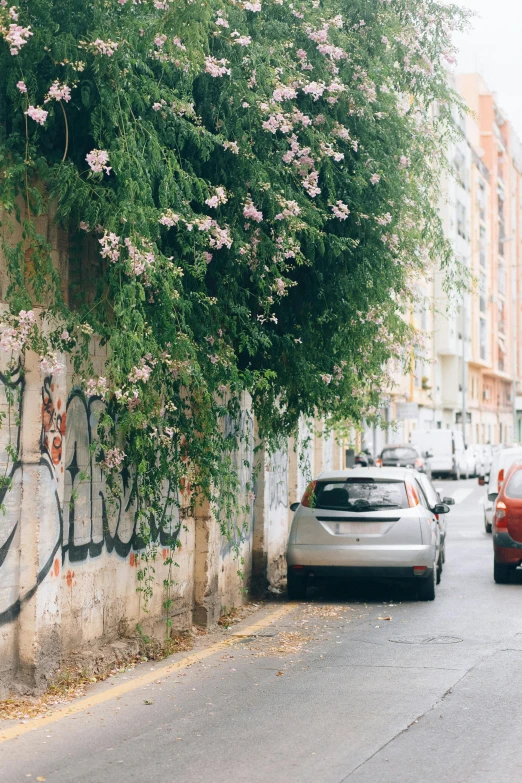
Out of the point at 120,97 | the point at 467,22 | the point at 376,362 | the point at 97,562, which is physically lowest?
the point at 97,562

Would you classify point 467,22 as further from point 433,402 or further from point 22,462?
point 433,402

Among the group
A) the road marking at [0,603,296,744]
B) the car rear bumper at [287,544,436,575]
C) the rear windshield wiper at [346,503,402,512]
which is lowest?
the road marking at [0,603,296,744]

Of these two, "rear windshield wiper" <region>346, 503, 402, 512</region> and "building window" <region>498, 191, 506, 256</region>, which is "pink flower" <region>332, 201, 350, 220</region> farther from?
"building window" <region>498, 191, 506, 256</region>

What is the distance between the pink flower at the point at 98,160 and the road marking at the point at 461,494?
2886cm

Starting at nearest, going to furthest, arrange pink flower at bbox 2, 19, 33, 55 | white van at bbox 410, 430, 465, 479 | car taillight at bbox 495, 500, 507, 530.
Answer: pink flower at bbox 2, 19, 33, 55, car taillight at bbox 495, 500, 507, 530, white van at bbox 410, 430, 465, 479

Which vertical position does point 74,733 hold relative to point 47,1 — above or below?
below

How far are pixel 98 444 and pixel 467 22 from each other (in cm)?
526

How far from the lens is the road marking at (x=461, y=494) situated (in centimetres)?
3675

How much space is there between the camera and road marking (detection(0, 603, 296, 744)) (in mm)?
7109

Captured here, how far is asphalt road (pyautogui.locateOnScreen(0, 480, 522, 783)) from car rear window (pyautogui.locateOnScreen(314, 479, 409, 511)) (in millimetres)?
1513

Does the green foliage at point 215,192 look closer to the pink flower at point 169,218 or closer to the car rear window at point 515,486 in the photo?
the pink flower at point 169,218

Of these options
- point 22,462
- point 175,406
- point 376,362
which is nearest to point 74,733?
point 22,462

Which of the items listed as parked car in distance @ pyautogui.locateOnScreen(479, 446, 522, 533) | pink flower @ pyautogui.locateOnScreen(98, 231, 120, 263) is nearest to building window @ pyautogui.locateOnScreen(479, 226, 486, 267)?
parked car in distance @ pyautogui.locateOnScreen(479, 446, 522, 533)

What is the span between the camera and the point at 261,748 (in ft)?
21.8
